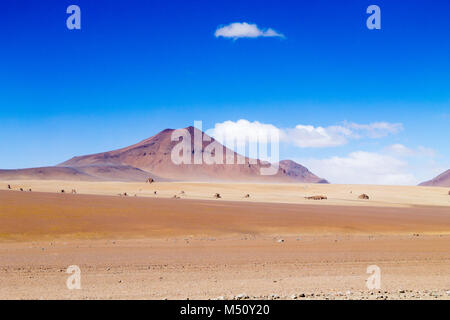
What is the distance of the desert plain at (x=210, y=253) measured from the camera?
32.6ft

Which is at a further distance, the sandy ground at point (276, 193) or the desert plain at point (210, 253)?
the sandy ground at point (276, 193)

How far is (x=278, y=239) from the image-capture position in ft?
62.9

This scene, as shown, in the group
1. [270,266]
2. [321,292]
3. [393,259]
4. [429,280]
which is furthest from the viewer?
[393,259]

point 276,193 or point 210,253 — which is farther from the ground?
point 276,193

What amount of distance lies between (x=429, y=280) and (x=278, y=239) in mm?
8058

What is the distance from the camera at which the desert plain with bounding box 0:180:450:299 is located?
9.95 metres

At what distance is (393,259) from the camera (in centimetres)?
1455

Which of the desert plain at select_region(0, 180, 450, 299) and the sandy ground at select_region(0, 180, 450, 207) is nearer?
the desert plain at select_region(0, 180, 450, 299)

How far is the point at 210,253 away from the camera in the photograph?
15.1m

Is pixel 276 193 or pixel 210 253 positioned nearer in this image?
pixel 210 253

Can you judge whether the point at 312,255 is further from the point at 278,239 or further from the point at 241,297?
the point at 241,297
